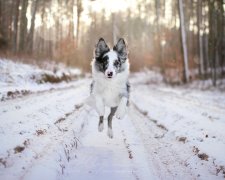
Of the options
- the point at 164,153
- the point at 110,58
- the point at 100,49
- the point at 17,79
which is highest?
the point at 100,49

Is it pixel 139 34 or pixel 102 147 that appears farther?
pixel 139 34

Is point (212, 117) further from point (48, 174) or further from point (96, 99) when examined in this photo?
point (48, 174)

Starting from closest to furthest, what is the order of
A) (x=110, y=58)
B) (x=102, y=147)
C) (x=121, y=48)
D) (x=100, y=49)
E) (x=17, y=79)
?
(x=102, y=147)
(x=110, y=58)
(x=100, y=49)
(x=121, y=48)
(x=17, y=79)

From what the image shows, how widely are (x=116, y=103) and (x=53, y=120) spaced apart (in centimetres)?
178

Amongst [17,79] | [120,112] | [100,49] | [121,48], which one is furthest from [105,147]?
[17,79]

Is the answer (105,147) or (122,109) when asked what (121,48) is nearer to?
(122,109)

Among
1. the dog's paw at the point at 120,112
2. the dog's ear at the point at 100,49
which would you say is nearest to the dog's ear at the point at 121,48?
the dog's ear at the point at 100,49

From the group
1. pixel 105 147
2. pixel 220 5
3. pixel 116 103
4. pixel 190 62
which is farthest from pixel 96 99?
pixel 190 62

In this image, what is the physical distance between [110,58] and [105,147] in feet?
5.90

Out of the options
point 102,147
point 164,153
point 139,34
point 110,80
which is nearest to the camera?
point 164,153

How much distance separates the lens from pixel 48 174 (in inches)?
171

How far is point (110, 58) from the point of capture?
270 inches

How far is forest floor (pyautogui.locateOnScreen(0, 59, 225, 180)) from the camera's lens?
467 centimetres

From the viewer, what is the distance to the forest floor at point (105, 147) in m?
4.67
